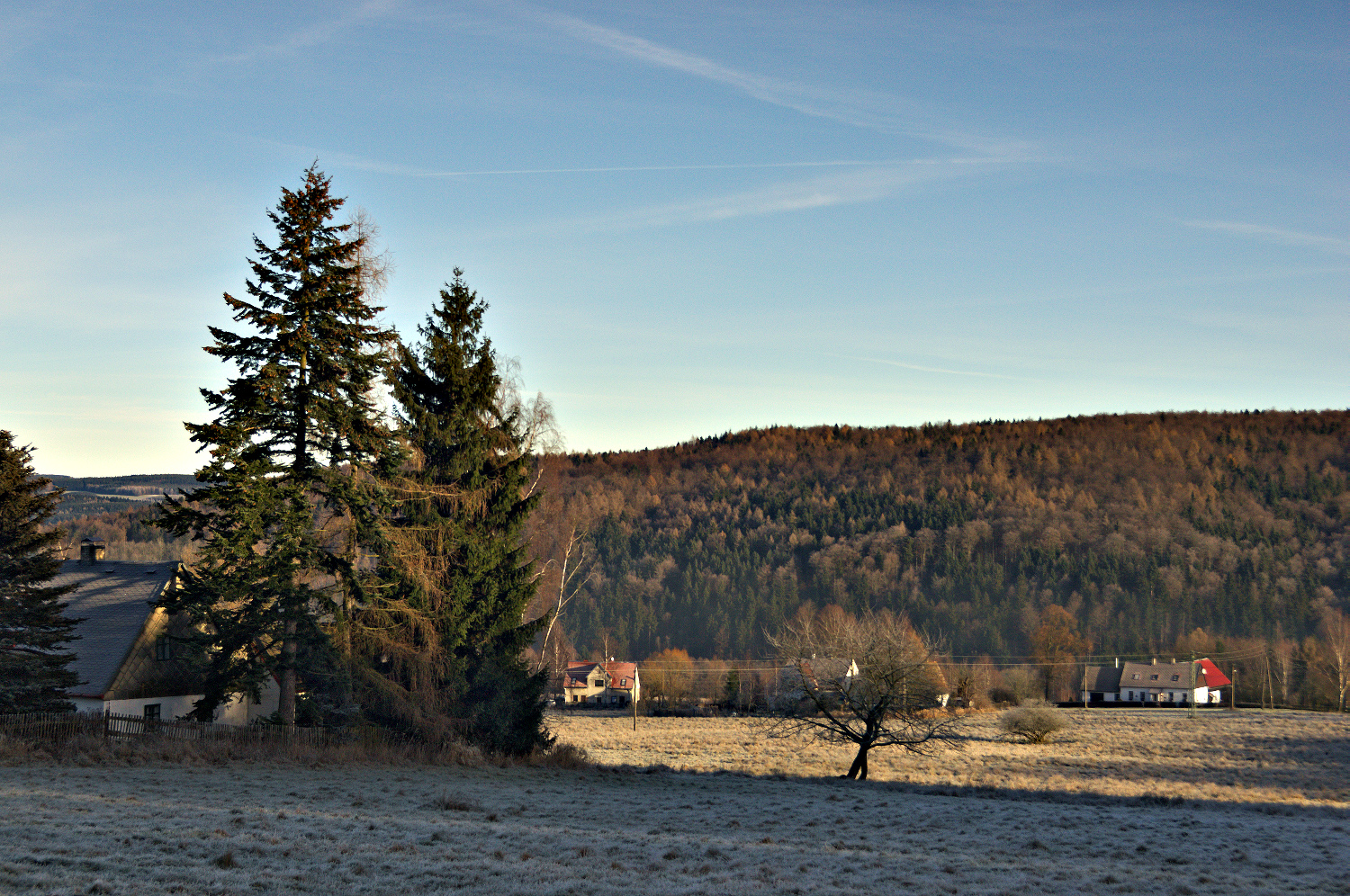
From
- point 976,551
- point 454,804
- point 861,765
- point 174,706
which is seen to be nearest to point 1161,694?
point 976,551

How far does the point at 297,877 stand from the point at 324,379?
1785cm

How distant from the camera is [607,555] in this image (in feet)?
511

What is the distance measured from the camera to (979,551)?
163 meters

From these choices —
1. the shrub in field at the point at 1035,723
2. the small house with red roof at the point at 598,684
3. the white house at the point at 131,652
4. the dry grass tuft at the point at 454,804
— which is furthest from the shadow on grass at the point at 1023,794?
the small house with red roof at the point at 598,684

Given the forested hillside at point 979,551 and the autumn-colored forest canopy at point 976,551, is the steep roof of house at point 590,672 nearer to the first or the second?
the forested hillside at point 979,551

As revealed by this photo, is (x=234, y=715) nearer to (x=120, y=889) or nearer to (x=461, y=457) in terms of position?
(x=461, y=457)

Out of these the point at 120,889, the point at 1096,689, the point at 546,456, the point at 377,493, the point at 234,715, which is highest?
the point at 546,456

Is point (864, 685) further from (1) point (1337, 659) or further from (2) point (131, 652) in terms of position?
(1) point (1337, 659)

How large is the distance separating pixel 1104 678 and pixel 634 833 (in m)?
116

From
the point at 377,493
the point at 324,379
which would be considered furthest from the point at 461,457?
the point at 324,379

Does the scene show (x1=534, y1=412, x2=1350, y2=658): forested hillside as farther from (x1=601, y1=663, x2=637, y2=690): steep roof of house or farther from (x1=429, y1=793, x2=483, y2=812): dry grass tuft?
(x1=429, y1=793, x2=483, y2=812): dry grass tuft

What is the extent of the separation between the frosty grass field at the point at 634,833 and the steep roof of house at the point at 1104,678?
289 feet

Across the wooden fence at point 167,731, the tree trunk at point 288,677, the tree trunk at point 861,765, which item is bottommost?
the tree trunk at point 861,765

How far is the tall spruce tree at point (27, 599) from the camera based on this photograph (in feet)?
87.1
